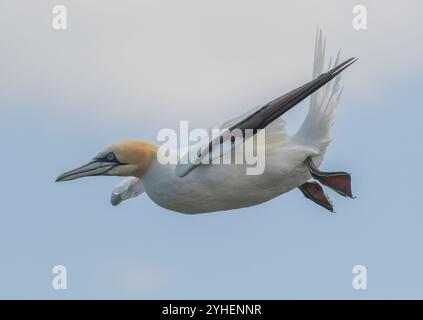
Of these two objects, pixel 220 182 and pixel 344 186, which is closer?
pixel 220 182

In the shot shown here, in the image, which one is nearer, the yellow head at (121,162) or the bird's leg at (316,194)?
the yellow head at (121,162)

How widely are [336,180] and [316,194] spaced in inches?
42.9

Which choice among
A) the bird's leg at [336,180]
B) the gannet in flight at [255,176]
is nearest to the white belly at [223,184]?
the gannet in flight at [255,176]

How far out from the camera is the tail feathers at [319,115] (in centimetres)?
1964

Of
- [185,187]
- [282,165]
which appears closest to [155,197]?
[185,187]

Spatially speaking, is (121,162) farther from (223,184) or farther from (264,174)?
(264,174)

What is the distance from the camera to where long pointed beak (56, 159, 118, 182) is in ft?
→ 64.9

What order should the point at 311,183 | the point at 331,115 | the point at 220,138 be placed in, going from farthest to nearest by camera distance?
the point at 311,183
the point at 331,115
the point at 220,138

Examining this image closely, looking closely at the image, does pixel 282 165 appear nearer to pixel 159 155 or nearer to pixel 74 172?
pixel 159 155

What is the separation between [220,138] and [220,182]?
2.32 ft

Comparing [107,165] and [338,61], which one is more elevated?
[338,61]

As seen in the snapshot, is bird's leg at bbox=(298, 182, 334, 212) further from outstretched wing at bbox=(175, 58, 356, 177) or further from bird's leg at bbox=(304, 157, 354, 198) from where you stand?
outstretched wing at bbox=(175, 58, 356, 177)

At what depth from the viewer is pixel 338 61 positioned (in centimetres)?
1950

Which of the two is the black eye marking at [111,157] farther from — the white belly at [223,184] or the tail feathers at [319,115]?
the tail feathers at [319,115]
